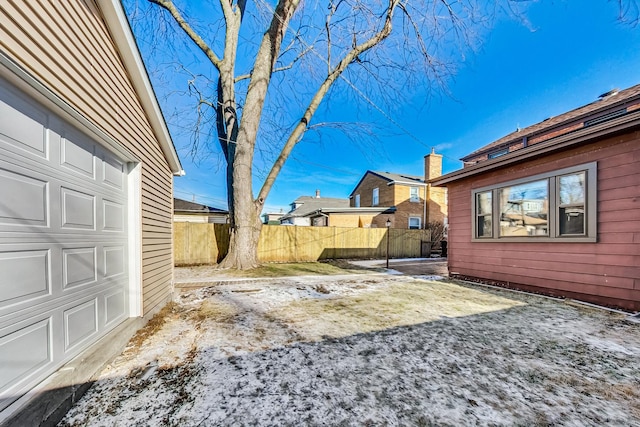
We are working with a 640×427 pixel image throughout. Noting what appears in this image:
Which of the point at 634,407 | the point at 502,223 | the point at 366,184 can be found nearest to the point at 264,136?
the point at 502,223

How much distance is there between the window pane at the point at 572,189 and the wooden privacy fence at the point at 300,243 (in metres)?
6.45

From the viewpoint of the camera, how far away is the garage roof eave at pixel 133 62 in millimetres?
2656

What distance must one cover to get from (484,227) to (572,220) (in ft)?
5.65

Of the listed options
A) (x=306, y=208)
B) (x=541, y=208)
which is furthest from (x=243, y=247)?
(x=306, y=208)

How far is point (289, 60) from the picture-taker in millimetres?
9367

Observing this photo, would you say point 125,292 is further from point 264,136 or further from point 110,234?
point 264,136

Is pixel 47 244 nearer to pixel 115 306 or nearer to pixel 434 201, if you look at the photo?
pixel 115 306

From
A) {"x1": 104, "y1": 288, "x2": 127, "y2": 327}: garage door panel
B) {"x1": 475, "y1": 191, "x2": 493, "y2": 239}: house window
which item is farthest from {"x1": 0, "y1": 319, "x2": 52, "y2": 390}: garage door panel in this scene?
{"x1": 475, "y1": 191, "x2": 493, "y2": 239}: house window

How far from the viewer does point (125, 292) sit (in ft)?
10.3

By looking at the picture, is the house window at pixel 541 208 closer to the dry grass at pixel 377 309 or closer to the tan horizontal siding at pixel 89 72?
the dry grass at pixel 377 309

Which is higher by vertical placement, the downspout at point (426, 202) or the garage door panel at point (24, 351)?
the downspout at point (426, 202)

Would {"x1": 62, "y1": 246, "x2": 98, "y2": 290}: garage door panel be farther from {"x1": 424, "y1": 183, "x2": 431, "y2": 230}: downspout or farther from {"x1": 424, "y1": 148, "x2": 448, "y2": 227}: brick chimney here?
{"x1": 424, "y1": 183, "x2": 431, "y2": 230}: downspout

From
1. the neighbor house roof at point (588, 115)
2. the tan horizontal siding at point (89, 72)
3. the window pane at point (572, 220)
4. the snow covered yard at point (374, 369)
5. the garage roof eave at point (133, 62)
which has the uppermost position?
the neighbor house roof at point (588, 115)

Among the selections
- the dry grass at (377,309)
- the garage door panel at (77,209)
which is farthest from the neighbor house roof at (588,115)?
Answer: the garage door panel at (77,209)
